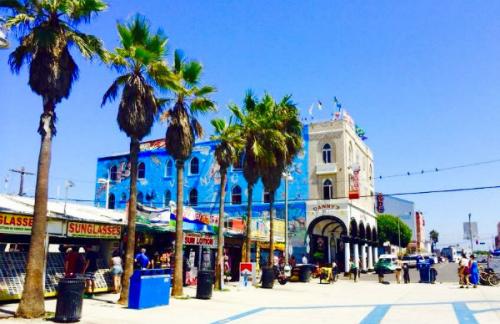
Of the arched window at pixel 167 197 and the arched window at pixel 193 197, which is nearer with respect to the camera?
the arched window at pixel 193 197

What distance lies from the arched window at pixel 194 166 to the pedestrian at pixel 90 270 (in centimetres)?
2880

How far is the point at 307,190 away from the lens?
43.3 metres

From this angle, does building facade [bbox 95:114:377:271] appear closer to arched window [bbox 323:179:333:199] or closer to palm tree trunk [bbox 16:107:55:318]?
arched window [bbox 323:179:333:199]

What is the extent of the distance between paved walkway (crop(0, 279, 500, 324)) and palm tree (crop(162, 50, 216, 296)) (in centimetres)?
256

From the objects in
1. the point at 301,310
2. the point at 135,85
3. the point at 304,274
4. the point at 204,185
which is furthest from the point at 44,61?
the point at 204,185

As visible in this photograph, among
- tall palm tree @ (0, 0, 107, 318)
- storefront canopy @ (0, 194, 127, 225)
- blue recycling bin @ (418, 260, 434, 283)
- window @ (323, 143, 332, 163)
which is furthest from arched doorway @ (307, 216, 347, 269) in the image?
tall palm tree @ (0, 0, 107, 318)

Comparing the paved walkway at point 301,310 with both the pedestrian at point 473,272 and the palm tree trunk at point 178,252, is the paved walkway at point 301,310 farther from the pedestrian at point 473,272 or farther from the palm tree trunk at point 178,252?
the pedestrian at point 473,272

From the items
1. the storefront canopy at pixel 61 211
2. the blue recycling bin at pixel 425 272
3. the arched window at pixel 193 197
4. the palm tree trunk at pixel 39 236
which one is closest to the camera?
the palm tree trunk at pixel 39 236

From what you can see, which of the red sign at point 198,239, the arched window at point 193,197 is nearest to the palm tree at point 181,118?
the red sign at point 198,239

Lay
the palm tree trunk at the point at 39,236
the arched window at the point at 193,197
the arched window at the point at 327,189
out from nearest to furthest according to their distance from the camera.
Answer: the palm tree trunk at the point at 39,236 < the arched window at the point at 327,189 < the arched window at the point at 193,197

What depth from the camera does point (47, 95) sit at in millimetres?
13141

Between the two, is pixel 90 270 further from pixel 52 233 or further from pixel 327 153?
pixel 327 153

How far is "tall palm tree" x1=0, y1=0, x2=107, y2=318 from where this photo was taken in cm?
1240

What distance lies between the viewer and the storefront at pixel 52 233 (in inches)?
590
